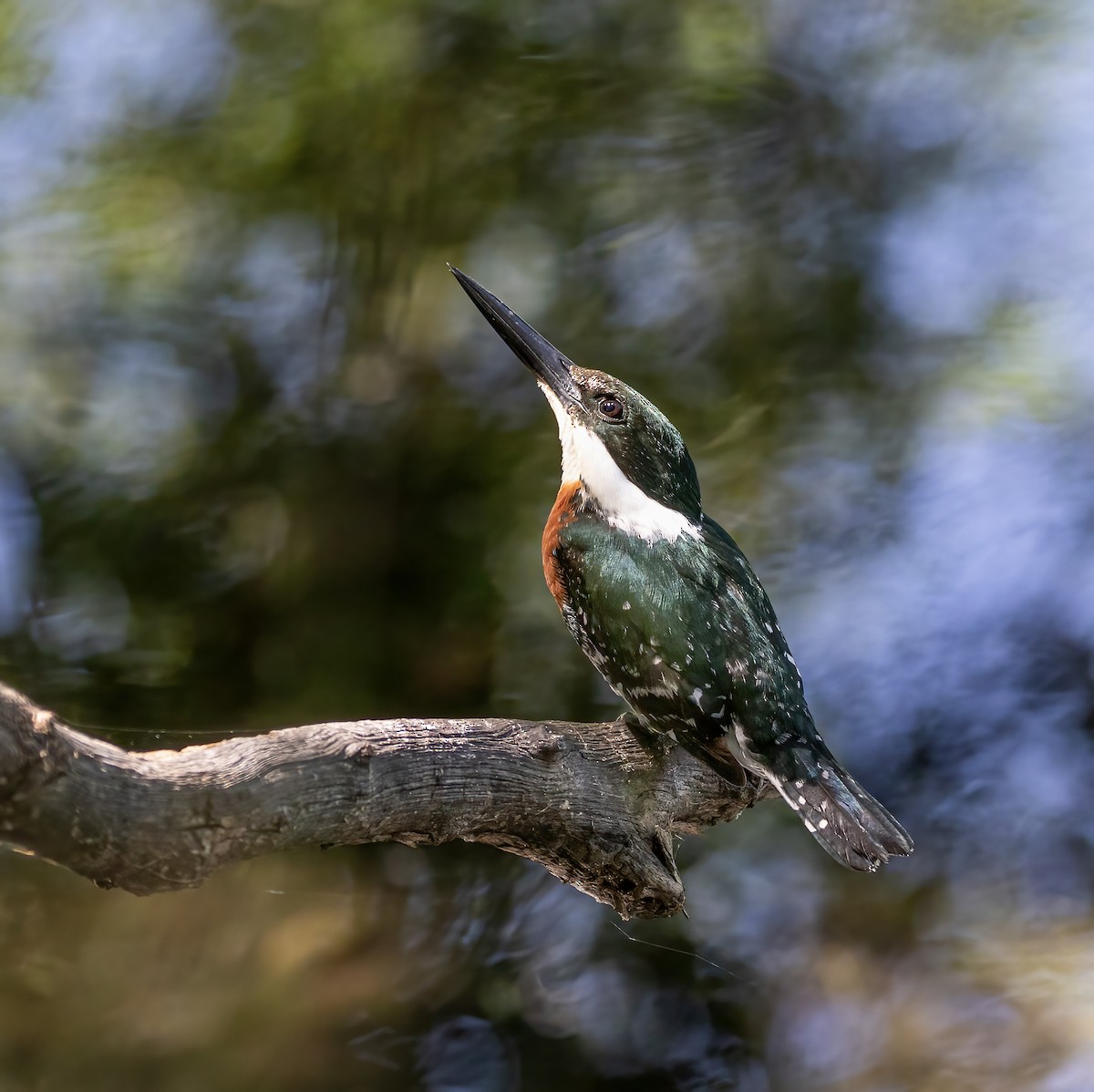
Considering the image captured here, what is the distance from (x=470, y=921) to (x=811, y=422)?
7.16ft

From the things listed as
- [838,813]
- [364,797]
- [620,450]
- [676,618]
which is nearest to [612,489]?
[620,450]

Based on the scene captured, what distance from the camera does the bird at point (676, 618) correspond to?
2346mm

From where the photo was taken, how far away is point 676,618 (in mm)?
2422

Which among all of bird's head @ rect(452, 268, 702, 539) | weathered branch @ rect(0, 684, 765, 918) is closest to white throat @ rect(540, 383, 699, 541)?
bird's head @ rect(452, 268, 702, 539)

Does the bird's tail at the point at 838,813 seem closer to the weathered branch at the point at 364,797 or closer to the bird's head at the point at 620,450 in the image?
the weathered branch at the point at 364,797

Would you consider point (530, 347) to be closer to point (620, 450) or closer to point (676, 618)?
point (620, 450)

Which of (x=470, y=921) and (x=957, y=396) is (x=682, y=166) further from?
(x=470, y=921)

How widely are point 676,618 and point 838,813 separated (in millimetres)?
520

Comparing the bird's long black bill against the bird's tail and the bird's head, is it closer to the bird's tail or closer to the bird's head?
the bird's head

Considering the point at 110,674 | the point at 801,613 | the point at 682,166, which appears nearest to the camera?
the point at 110,674

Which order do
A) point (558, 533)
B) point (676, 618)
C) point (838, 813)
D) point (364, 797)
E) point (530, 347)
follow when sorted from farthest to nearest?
point (530, 347), point (558, 533), point (676, 618), point (838, 813), point (364, 797)

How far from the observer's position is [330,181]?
387 centimetres

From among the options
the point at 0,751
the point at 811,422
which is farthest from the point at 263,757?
the point at 811,422

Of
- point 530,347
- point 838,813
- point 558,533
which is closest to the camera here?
point 838,813
